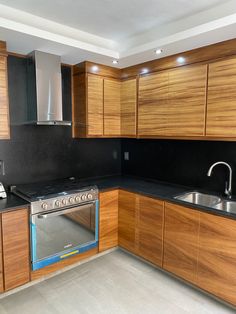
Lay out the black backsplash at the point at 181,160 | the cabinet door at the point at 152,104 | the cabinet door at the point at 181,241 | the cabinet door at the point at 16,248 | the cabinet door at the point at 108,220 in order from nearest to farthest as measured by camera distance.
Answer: the cabinet door at the point at 16,248, the cabinet door at the point at 181,241, the black backsplash at the point at 181,160, the cabinet door at the point at 152,104, the cabinet door at the point at 108,220

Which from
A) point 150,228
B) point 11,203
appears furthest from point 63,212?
point 150,228

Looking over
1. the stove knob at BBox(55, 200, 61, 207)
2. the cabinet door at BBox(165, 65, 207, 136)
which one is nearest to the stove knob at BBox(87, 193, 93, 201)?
the stove knob at BBox(55, 200, 61, 207)

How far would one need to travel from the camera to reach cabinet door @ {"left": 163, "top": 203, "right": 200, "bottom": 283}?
220 centimetres

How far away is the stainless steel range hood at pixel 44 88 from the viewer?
248 cm

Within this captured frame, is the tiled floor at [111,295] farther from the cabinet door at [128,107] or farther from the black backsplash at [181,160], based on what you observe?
the cabinet door at [128,107]

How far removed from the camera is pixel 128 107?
311cm

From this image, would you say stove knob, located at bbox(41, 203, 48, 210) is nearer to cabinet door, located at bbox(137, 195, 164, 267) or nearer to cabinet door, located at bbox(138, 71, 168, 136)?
cabinet door, located at bbox(137, 195, 164, 267)

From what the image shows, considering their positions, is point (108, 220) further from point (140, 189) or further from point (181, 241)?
point (181, 241)

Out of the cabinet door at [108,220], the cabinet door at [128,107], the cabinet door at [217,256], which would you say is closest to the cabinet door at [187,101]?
the cabinet door at [128,107]

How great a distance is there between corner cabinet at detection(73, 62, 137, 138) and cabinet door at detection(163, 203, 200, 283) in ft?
3.97

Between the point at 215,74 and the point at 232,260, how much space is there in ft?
5.50

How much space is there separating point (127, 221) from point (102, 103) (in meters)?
1.52

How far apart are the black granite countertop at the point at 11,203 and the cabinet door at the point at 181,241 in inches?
56.1

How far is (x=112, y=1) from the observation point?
1901 mm
